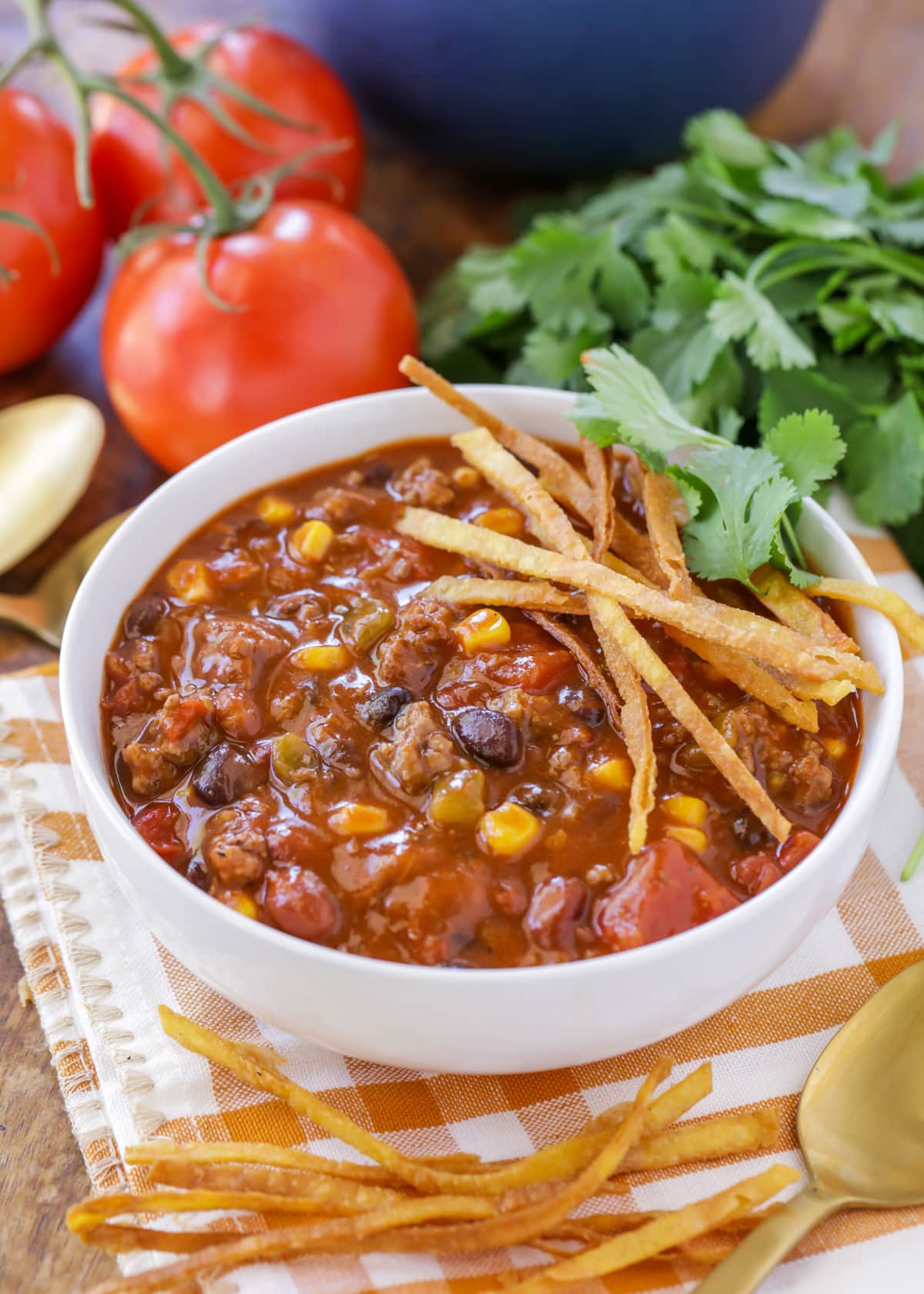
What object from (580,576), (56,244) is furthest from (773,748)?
(56,244)

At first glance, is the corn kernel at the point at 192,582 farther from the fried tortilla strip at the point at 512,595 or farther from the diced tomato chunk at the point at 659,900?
the diced tomato chunk at the point at 659,900

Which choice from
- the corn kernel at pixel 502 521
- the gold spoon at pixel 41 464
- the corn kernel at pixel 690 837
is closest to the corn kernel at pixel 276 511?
the corn kernel at pixel 502 521

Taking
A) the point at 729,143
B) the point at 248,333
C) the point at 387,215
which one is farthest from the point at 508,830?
the point at 387,215

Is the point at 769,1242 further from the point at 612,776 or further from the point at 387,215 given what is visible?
the point at 387,215

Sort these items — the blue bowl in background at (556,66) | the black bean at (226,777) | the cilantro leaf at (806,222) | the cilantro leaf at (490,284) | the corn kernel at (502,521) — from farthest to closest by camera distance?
1. the blue bowl in background at (556,66)
2. the cilantro leaf at (490,284)
3. the cilantro leaf at (806,222)
4. the corn kernel at (502,521)
5. the black bean at (226,777)

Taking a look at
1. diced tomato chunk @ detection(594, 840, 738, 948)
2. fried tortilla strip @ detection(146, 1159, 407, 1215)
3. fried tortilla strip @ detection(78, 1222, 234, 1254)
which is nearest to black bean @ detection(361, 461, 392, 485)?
diced tomato chunk @ detection(594, 840, 738, 948)

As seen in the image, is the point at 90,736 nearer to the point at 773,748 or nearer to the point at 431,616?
the point at 431,616
